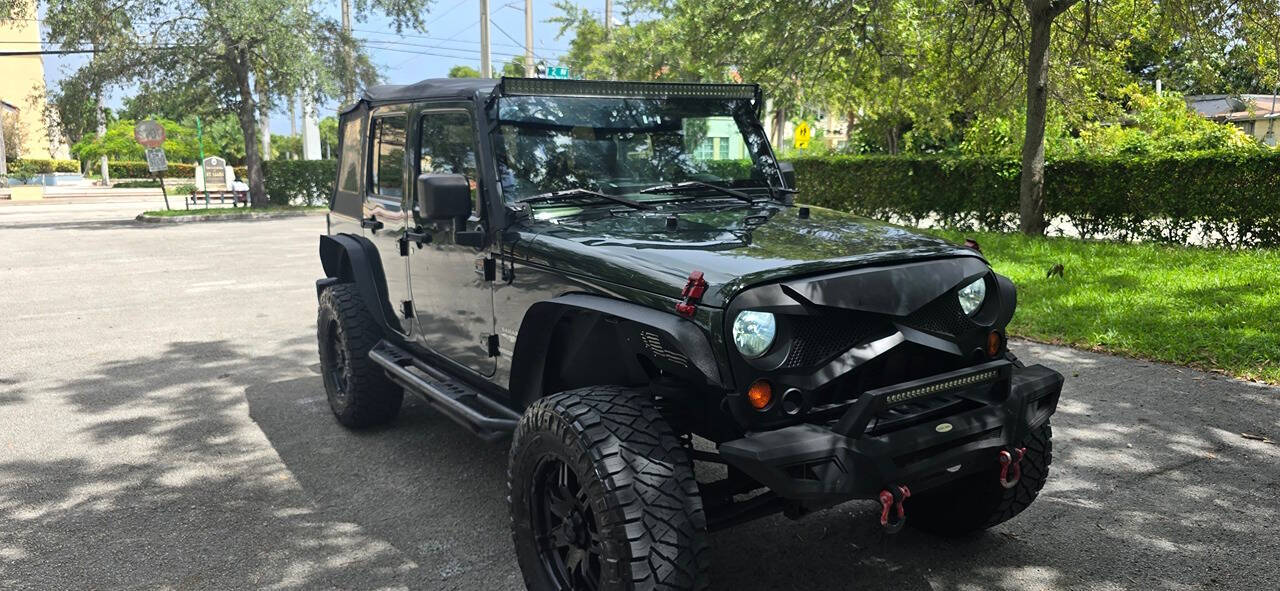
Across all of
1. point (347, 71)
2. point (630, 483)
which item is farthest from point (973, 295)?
point (347, 71)

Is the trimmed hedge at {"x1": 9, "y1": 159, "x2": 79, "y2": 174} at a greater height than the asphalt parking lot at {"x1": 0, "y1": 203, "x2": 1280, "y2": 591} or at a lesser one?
greater

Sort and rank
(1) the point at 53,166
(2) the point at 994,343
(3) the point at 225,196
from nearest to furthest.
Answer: (2) the point at 994,343
(3) the point at 225,196
(1) the point at 53,166

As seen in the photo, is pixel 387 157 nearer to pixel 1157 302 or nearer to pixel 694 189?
pixel 694 189

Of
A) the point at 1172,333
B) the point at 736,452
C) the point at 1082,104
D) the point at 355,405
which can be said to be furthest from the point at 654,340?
the point at 1082,104

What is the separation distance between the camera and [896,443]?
2885 mm

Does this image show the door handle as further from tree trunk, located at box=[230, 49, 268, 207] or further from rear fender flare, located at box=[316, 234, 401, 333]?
tree trunk, located at box=[230, 49, 268, 207]

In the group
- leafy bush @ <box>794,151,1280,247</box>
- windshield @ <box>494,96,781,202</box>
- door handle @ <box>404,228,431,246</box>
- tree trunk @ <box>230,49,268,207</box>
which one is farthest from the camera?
tree trunk @ <box>230,49,268,207</box>

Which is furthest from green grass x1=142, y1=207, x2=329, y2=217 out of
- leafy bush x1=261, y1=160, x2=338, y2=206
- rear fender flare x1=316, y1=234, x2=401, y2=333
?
rear fender flare x1=316, y1=234, x2=401, y2=333

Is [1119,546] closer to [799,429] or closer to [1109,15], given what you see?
[799,429]

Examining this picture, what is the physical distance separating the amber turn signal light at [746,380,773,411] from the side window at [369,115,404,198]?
269cm

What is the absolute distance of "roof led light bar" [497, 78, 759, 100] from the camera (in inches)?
165

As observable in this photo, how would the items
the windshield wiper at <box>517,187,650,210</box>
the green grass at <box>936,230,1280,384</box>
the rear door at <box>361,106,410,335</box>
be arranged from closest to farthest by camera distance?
the windshield wiper at <box>517,187,650,210</box> → the rear door at <box>361,106,410,335</box> → the green grass at <box>936,230,1280,384</box>

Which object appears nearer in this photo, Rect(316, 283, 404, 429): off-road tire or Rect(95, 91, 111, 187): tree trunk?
Rect(316, 283, 404, 429): off-road tire

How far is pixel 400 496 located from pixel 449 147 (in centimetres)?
166
